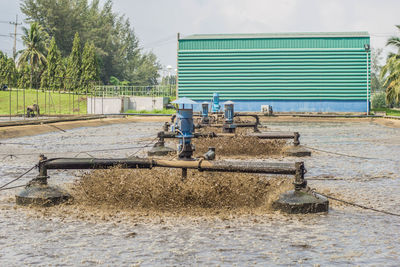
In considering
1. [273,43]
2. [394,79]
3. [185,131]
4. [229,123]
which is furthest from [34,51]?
[185,131]

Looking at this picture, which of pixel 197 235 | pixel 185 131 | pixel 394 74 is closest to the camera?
pixel 197 235

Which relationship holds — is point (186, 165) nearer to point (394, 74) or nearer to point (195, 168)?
point (195, 168)

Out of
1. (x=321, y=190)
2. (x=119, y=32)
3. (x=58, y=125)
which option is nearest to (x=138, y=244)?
(x=321, y=190)

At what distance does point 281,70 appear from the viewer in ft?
208

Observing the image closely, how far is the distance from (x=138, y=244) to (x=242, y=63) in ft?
193

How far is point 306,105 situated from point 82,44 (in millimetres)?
50648

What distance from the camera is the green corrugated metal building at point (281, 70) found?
61594mm

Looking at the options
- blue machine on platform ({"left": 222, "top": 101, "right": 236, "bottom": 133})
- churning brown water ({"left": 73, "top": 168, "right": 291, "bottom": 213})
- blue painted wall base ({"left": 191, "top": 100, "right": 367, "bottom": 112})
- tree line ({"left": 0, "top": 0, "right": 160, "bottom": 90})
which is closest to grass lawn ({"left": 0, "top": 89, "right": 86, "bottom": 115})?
tree line ({"left": 0, "top": 0, "right": 160, "bottom": 90})

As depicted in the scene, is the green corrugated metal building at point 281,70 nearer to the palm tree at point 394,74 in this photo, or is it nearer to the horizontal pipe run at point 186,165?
the palm tree at point 394,74

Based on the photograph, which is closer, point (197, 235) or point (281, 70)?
point (197, 235)

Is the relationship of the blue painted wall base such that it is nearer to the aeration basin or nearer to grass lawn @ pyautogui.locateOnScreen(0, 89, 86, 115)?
grass lawn @ pyautogui.locateOnScreen(0, 89, 86, 115)

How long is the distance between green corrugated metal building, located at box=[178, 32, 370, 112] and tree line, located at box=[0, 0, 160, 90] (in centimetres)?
1724

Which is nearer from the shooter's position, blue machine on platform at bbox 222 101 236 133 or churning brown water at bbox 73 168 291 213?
churning brown water at bbox 73 168 291 213

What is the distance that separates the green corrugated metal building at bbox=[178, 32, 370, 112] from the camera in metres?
61.6
